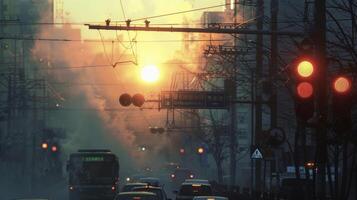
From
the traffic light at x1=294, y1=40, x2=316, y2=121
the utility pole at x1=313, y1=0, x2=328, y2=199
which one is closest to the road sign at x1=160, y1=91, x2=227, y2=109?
the utility pole at x1=313, y1=0, x2=328, y2=199

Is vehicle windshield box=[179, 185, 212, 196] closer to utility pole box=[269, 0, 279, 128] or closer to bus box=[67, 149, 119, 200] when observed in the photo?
utility pole box=[269, 0, 279, 128]

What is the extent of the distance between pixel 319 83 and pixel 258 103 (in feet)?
69.5

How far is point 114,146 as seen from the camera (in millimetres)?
120688

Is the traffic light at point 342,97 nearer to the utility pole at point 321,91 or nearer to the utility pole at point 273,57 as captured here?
the utility pole at point 321,91

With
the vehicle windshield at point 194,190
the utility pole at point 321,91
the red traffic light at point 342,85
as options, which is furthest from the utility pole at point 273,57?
the red traffic light at point 342,85

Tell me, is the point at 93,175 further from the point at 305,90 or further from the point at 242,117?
the point at 242,117

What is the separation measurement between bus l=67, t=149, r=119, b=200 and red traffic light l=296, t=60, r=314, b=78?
3367 cm

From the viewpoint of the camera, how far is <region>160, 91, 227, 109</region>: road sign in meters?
64.2

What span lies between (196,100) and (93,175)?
17489 millimetres

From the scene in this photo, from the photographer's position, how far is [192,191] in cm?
3800

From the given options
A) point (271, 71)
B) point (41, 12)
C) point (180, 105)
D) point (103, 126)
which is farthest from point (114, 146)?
point (271, 71)

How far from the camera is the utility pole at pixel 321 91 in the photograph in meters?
18.5

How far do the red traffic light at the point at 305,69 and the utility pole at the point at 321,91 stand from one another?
2793 millimetres

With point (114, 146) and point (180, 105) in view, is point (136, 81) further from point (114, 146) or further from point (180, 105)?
point (180, 105)
